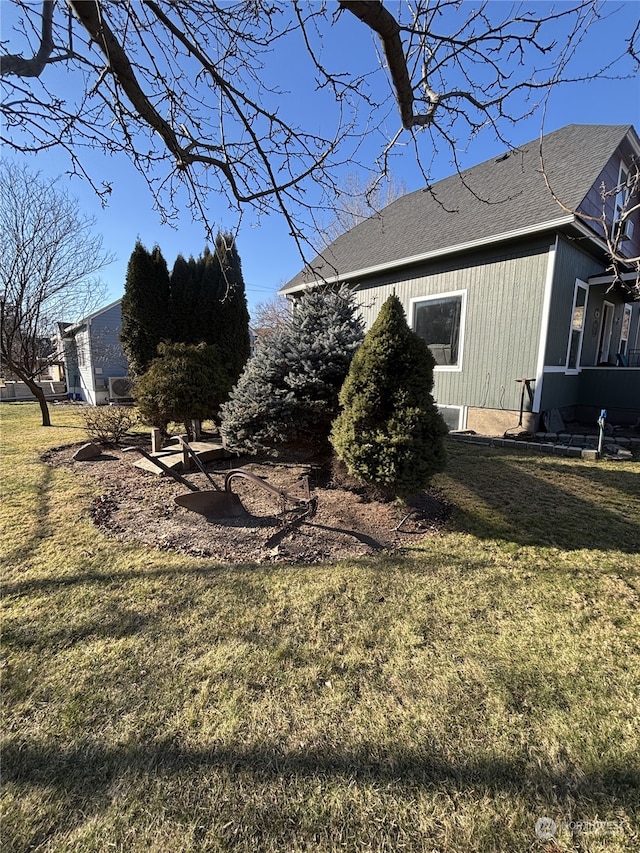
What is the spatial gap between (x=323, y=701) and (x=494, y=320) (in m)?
8.11

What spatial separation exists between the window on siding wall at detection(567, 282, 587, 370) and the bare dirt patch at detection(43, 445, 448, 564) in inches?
246

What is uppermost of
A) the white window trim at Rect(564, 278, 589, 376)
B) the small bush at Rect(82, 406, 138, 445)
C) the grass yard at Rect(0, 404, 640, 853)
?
the white window trim at Rect(564, 278, 589, 376)

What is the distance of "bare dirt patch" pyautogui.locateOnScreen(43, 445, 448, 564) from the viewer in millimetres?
3184

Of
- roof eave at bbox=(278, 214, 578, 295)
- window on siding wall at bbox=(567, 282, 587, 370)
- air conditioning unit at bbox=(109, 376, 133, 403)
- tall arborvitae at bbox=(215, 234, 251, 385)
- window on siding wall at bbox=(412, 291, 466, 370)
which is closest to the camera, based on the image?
roof eave at bbox=(278, 214, 578, 295)

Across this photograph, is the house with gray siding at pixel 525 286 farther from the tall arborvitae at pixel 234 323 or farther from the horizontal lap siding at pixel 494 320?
the tall arborvitae at pixel 234 323

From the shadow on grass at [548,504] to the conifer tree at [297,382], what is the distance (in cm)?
194

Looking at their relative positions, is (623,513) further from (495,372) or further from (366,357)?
(495,372)

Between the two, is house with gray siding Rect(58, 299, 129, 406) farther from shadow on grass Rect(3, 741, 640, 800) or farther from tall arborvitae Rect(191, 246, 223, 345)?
shadow on grass Rect(3, 741, 640, 800)

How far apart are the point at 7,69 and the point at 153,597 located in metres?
3.80

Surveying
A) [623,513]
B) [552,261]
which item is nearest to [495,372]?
[552,261]

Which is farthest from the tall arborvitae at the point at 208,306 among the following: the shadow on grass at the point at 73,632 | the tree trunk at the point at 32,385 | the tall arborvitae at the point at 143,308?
the shadow on grass at the point at 73,632

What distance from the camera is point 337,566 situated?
2.92 m

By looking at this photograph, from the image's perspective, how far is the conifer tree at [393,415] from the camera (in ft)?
11.0

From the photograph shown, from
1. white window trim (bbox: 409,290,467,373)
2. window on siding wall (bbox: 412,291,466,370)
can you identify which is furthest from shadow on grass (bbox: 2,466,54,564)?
white window trim (bbox: 409,290,467,373)
